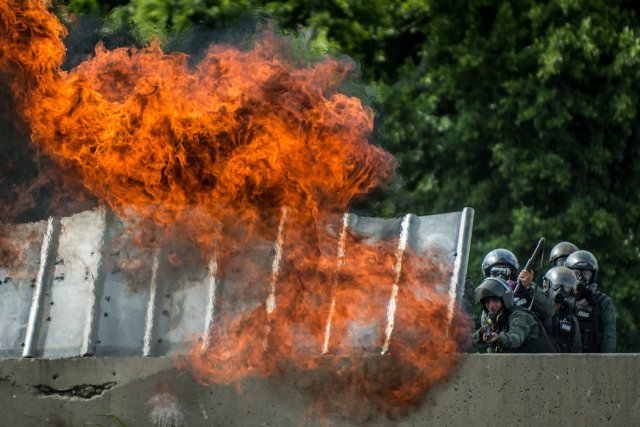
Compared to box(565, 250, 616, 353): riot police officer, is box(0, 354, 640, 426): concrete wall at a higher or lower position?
lower

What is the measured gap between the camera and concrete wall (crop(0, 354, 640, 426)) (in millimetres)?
9180

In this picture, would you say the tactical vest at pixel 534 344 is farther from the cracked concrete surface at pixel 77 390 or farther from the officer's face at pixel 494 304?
the cracked concrete surface at pixel 77 390

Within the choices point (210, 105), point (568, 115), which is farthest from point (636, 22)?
point (210, 105)

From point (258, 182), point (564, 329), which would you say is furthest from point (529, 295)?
point (258, 182)

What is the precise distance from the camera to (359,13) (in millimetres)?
21438

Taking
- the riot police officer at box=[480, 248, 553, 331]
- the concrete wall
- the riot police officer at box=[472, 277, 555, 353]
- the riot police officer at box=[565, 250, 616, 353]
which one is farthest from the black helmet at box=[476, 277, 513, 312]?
the riot police officer at box=[565, 250, 616, 353]

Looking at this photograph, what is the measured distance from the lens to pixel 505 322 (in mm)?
10391

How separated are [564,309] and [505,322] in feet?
7.88

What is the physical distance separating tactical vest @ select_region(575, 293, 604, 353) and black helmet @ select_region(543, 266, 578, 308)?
28cm

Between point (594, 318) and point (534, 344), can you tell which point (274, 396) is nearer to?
point (534, 344)

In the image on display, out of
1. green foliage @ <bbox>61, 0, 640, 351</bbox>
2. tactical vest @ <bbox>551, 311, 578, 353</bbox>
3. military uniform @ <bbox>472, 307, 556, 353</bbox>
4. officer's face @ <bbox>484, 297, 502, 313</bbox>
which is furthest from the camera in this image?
green foliage @ <bbox>61, 0, 640, 351</bbox>

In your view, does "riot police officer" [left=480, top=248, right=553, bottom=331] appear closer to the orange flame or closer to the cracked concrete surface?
the orange flame

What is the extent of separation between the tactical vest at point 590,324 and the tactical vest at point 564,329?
0.34m

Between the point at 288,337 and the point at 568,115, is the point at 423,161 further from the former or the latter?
the point at 288,337
